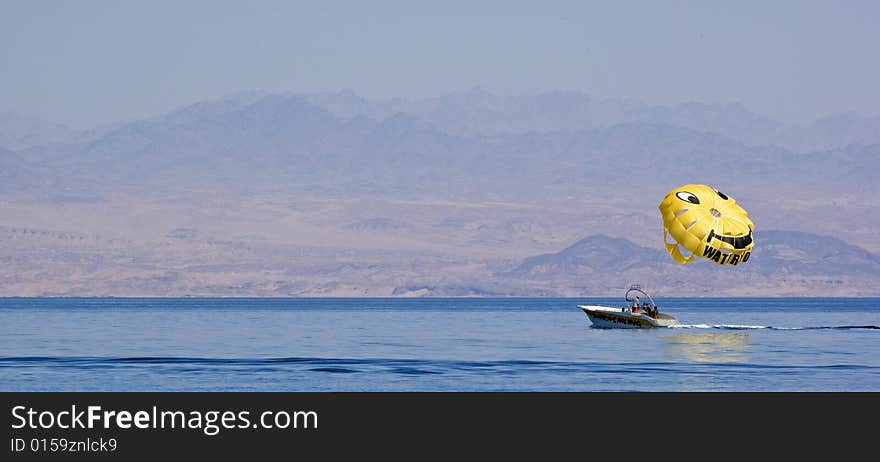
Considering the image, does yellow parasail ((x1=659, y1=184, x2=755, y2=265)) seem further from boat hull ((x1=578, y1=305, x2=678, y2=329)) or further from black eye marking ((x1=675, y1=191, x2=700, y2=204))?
boat hull ((x1=578, y1=305, x2=678, y2=329))

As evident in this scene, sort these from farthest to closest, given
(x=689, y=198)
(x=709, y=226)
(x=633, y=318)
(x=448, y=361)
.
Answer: (x=633, y=318) → (x=689, y=198) → (x=709, y=226) → (x=448, y=361)

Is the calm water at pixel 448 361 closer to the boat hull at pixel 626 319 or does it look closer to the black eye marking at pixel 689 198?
the boat hull at pixel 626 319

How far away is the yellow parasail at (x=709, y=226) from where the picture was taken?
315ft

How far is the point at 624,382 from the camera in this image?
2726 inches

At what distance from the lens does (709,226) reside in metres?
96.1

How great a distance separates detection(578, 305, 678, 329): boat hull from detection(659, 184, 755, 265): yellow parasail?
64.4ft
